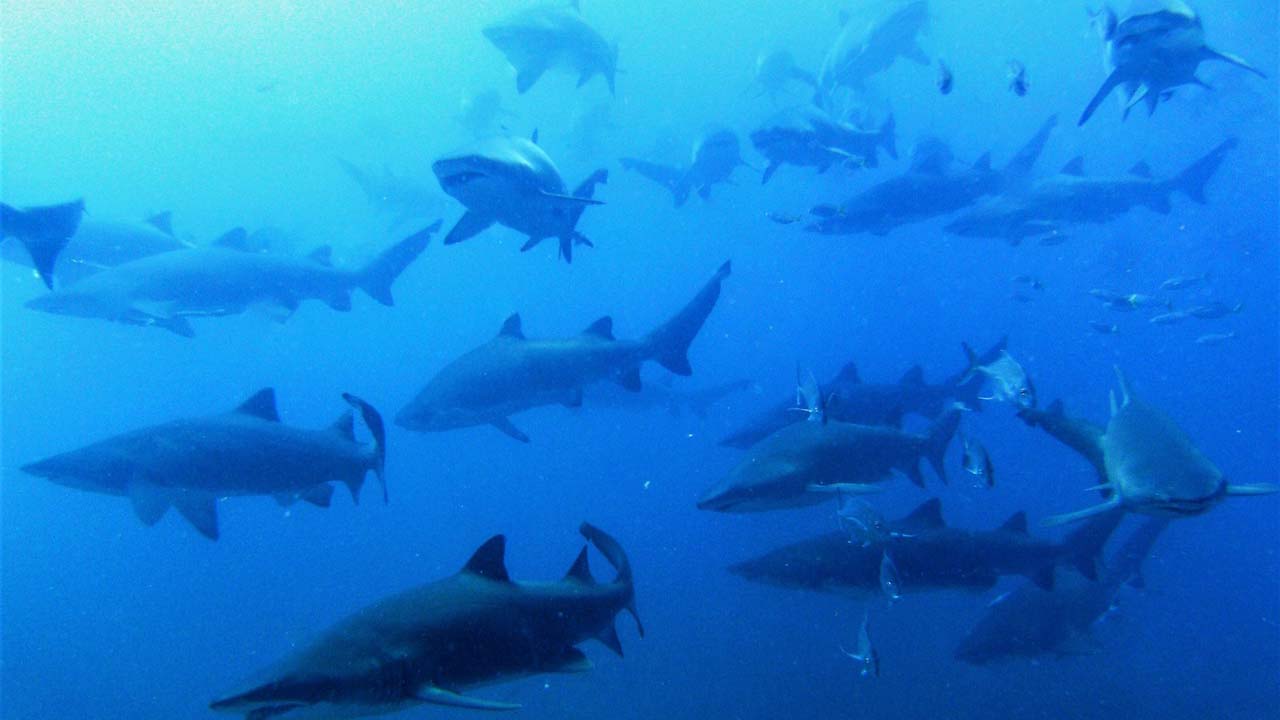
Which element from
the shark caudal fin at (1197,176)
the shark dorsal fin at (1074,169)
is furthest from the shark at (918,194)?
the shark caudal fin at (1197,176)

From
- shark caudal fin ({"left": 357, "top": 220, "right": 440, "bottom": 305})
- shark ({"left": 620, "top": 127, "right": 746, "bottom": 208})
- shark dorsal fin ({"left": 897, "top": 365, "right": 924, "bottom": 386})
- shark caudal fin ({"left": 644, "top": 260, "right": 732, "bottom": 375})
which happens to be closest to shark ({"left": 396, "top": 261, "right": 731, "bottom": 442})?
shark caudal fin ({"left": 644, "top": 260, "right": 732, "bottom": 375})

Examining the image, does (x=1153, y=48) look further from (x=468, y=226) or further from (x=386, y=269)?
(x=386, y=269)

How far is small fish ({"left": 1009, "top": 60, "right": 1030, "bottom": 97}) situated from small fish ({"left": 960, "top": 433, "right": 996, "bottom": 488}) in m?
5.00

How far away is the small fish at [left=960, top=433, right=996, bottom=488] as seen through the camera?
5391 millimetres

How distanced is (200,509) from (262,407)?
111cm

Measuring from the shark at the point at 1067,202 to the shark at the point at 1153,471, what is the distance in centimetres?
1001

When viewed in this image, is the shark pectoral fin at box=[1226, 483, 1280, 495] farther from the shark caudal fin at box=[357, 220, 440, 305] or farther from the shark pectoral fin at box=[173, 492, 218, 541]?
the shark caudal fin at box=[357, 220, 440, 305]

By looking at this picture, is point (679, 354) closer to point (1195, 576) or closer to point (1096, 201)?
point (1096, 201)

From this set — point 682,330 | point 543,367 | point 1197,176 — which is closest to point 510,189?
point 543,367

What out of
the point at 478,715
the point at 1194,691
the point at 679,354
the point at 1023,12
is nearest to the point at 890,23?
the point at 679,354

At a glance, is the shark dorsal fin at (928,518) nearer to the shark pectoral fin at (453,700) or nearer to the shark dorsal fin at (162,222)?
the shark pectoral fin at (453,700)

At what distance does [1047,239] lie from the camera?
13.9 metres

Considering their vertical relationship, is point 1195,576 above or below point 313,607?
above

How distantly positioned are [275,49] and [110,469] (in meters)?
86.0
